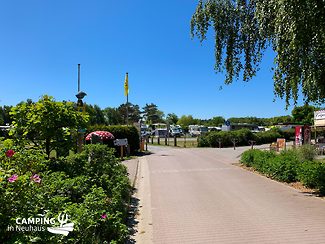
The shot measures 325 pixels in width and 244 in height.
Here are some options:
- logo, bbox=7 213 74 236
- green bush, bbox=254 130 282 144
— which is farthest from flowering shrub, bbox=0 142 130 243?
green bush, bbox=254 130 282 144

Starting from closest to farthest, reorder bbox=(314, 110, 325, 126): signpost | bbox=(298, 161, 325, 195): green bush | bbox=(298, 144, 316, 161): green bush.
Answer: bbox=(298, 161, 325, 195): green bush, bbox=(298, 144, 316, 161): green bush, bbox=(314, 110, 325, 126): signpost

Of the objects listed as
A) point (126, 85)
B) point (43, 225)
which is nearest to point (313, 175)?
point (43, 225)

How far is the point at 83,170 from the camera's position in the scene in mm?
8938

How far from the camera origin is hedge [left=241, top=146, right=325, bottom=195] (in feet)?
36.7

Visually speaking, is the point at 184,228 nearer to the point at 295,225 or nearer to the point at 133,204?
the point at 295,225

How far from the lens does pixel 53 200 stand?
4.83 metres

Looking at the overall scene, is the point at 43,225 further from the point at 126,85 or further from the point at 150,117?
the point at 150,117

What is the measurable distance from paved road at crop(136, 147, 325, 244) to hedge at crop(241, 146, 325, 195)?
1.91 feet

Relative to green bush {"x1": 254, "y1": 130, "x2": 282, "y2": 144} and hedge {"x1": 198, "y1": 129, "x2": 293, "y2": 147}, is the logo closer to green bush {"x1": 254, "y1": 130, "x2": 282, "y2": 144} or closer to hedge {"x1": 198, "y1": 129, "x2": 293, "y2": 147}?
hedge {"x1": 198, "y1": 129, "x2": 293, "y2": 147}

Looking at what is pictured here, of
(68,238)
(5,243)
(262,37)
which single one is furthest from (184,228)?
(262,37)

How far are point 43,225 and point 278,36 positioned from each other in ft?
23.1

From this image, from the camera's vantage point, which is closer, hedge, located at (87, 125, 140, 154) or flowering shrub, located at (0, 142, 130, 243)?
flowering shrub, located at (0, 142, 130, 243)

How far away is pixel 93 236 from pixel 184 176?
1046 cm

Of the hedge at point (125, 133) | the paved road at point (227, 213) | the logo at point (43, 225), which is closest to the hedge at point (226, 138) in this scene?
the hedge at point (125, 133)
